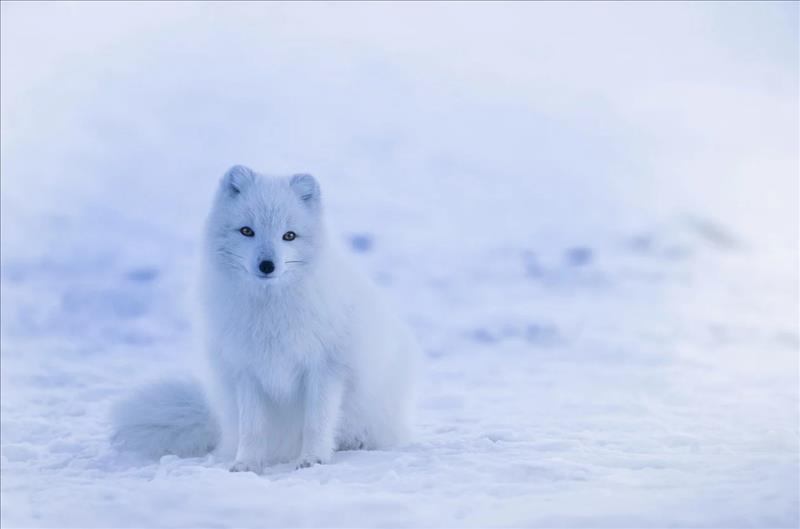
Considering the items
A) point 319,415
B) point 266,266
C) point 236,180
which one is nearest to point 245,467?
point 319,415

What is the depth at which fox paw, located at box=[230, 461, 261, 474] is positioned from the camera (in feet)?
10.2

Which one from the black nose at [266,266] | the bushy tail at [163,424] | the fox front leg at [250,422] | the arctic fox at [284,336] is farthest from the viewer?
the bushy tail at [163,424]

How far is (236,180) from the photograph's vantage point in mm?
3096

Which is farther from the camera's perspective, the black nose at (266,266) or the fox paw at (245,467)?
the fox paw at (245,467)

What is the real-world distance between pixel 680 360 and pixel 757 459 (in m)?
2.94

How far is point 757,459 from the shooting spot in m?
2.99

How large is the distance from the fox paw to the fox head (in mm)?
613

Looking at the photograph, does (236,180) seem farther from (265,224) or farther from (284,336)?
(284,336)

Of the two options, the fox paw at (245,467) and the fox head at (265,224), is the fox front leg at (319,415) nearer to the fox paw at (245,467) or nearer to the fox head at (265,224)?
the fox paw at (245,467)

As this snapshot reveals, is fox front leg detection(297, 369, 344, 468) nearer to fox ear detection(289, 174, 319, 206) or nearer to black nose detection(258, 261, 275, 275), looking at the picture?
black nose detection(258, 261, 275, 275)

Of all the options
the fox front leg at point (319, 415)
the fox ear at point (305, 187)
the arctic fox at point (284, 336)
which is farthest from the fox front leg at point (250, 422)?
the fox ear at point (305, 187)

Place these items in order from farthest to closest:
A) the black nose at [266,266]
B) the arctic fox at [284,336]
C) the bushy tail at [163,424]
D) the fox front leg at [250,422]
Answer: the bushy tail at [163,424], the fox front leg at [250,422], the arctic fox at [284,336], the black nose at [266,266]

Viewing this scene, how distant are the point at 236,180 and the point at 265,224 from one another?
0.21m

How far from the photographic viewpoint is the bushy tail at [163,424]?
3414 millimetres
